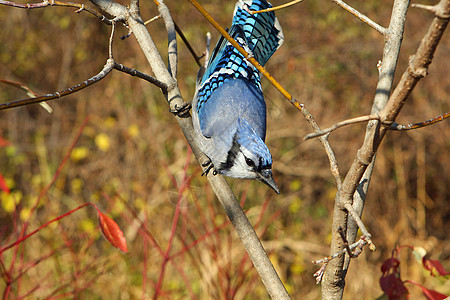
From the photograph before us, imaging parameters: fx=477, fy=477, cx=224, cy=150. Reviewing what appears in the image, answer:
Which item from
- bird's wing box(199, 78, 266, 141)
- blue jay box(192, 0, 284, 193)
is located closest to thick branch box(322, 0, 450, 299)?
blue jay box(192, 0, 284, 193)

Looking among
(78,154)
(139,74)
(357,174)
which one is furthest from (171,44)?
(78,154)

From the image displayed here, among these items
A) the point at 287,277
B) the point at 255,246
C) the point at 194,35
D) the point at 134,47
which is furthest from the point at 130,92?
the point at 255,246

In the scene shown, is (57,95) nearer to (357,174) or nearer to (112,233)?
(112,233)

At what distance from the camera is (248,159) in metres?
2.30

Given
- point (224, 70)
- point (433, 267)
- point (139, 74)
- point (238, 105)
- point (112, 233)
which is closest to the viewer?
point (139, 74)

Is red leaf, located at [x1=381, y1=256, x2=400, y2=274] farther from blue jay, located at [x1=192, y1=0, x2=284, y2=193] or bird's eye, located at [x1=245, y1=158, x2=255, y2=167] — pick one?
bird's eye, located at [x1=245, y1=158, x2=255, y2=167]

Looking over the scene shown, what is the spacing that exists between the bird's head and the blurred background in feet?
9.17

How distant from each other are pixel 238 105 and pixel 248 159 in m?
0.40

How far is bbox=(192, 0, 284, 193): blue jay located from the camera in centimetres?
233

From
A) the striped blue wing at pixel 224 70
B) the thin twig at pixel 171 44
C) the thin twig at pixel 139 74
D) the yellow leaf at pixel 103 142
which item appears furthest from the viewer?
the yellow leaf at pixel 103 142

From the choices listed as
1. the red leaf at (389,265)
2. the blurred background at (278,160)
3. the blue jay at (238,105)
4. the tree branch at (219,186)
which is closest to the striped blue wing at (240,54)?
the blue jay at (238,105)

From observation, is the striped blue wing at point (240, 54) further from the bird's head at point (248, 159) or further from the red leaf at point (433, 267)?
the red leaf at point (433, 267)

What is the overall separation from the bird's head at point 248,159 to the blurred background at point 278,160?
279cm

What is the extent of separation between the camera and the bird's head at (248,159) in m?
2.26
